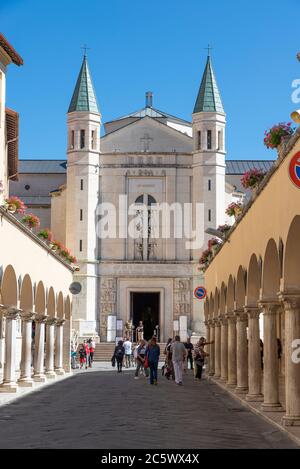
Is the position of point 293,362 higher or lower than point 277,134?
lower

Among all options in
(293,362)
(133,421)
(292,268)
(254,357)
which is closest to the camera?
(293,362)

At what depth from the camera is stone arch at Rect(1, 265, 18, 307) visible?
26.1m

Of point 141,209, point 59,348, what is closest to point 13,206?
point 59,348

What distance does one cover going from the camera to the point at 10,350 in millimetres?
26062

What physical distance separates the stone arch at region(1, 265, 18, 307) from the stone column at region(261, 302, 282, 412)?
8927 millimetres

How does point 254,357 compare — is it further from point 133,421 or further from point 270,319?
point 133,421

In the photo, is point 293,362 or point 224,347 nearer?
point 293,362

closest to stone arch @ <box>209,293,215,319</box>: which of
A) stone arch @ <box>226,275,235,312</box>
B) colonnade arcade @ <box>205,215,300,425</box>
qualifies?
stone arch @ <box>226,275,235,312</box>

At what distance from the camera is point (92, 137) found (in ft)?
222

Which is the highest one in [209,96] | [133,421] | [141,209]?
[209,96]

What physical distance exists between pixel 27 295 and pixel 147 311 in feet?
150

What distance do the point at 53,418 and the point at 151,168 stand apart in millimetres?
50388

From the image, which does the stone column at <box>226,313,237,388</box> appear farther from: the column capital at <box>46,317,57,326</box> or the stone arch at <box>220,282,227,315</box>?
the column capital at <box>46,317,57,326</box>

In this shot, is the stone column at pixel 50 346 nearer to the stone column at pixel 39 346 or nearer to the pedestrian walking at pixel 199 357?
the stone column at pixel 39 346
